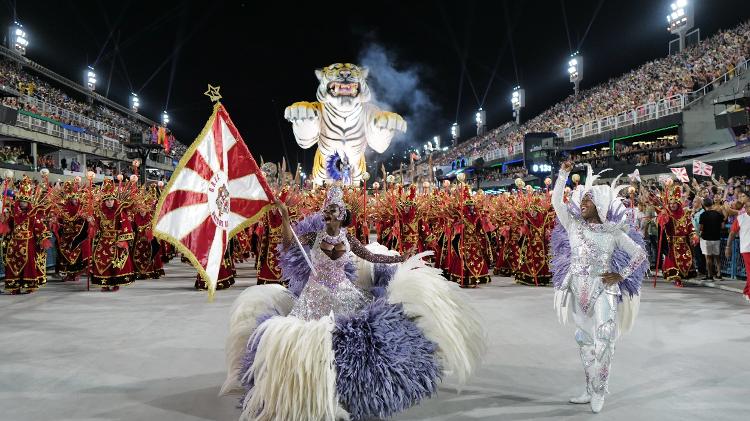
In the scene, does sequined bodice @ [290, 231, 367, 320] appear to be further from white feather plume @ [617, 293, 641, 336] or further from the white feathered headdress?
white feather plume @ [617, 293, 641, 336]

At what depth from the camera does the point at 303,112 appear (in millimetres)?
17375

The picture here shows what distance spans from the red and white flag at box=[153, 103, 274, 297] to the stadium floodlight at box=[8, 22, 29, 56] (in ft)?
153

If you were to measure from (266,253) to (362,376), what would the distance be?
682cm

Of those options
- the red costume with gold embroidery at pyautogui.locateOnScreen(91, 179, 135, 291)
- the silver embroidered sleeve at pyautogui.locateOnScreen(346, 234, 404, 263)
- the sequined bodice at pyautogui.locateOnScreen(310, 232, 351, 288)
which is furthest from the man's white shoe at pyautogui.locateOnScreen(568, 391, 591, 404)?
the red costume with gold embroidery at pyautogui.locateOnScreen(91, 179, 135, 291)

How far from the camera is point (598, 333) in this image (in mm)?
4129

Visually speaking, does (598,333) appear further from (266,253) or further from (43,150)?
(43,150)

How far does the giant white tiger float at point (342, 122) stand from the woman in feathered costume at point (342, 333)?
12.8m

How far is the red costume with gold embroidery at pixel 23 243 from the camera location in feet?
31.3

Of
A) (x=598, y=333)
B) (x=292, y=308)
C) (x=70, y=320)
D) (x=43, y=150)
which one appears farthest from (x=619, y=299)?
(x=43, y=150)

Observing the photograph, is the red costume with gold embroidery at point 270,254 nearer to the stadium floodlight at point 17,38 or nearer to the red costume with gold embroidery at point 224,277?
the red costume with gold embroidery at point 224,277

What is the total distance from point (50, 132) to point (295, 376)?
3349cm

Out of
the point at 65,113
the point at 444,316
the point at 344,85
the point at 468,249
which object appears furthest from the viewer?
the point at 65,113

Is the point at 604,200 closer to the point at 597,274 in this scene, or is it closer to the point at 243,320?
the point at 597,274

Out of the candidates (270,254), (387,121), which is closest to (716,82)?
(387,121)
